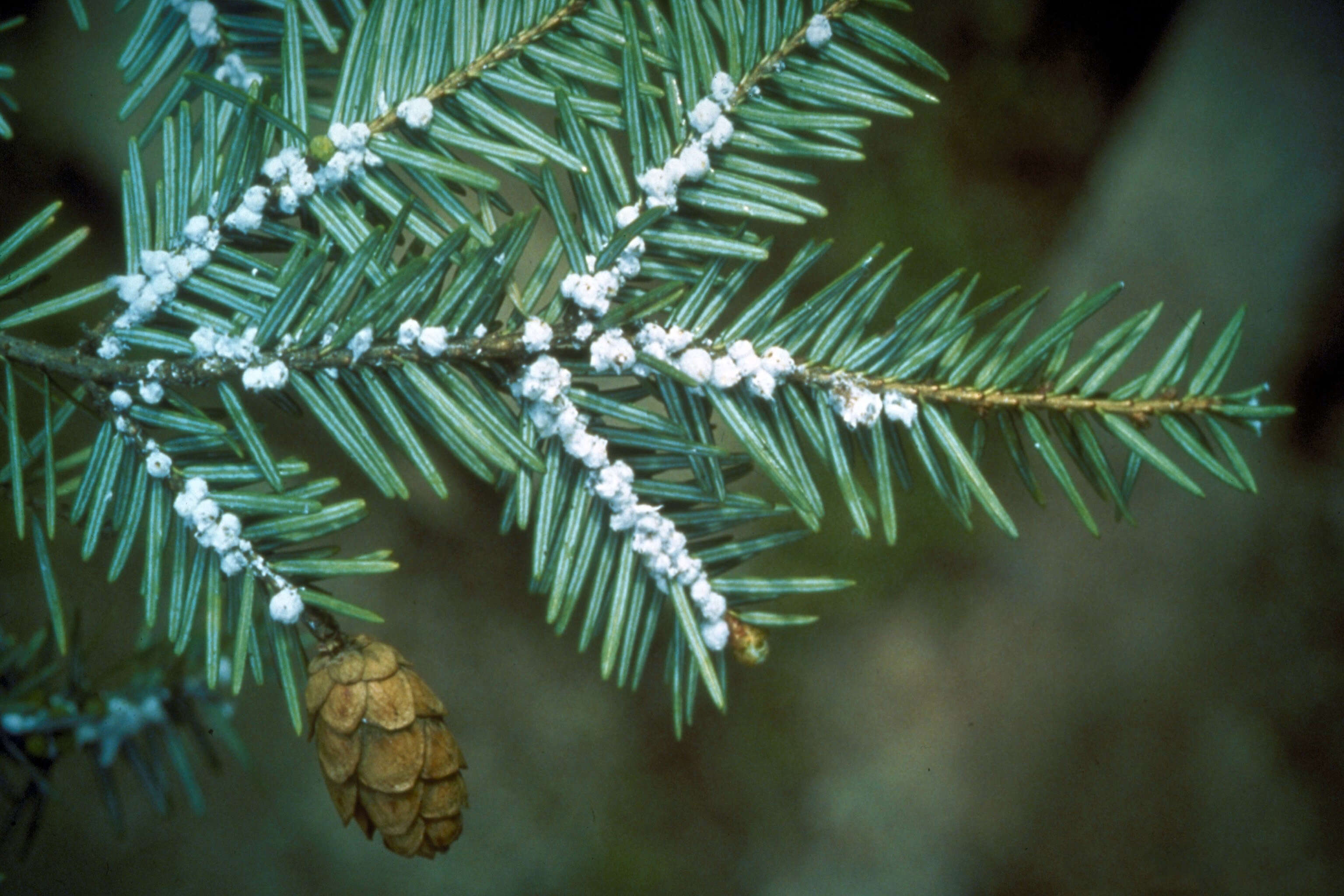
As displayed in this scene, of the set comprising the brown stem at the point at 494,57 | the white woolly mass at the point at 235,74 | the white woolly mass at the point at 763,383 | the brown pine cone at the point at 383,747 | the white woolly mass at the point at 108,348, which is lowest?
the brown pine cone at the point at 383,747

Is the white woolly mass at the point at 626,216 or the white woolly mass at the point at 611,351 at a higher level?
the white woolly mass at the point at 626,216

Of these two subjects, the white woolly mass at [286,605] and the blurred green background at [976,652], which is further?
the blurred green background at [976,652]

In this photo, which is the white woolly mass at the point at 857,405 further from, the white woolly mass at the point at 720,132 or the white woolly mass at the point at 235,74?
the white woolly mass at the point at 235,74

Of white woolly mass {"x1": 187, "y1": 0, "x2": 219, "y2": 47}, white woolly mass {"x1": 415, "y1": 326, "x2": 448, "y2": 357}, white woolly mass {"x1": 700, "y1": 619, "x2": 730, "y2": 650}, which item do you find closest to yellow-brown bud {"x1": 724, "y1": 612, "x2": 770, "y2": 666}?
white woolly mass {"x1": 700, "y1": 619, "x2": 730, "y2": 650}

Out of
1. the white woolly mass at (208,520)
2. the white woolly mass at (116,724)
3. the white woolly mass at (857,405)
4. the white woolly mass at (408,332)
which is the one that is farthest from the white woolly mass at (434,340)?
the white woolly mass at (116,724)

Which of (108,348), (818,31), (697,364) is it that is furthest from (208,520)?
(818,31)

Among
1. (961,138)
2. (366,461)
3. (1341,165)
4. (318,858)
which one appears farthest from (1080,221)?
(318,858)

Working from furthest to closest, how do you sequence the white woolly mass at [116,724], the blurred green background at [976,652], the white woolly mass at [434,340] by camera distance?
the blurred green background at [976,652] → the white woolly mass at [116,724] → the white woolly mass at [434,340]

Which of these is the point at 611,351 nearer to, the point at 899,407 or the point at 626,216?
the point at 626,216
